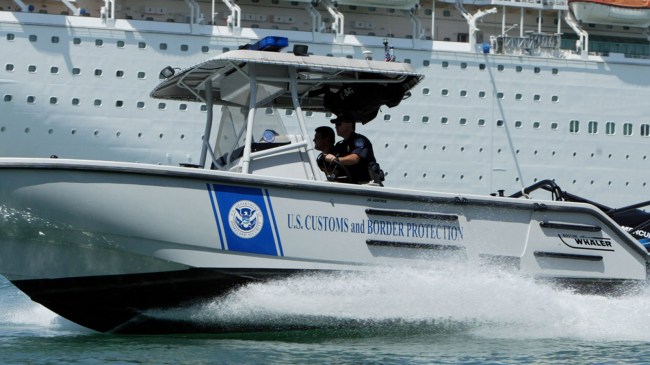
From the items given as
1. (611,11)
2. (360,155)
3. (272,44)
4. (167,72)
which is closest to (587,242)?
(360,155)

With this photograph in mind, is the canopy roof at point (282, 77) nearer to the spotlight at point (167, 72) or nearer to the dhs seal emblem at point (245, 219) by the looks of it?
the spotlight at point (167, 72)

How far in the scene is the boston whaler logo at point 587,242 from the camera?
10.1 m

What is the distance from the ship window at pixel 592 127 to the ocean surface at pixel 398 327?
21817mm

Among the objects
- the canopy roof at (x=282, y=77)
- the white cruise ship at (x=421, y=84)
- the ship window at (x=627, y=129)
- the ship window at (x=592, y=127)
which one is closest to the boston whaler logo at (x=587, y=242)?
the canopy roof at (x=282, y=77)

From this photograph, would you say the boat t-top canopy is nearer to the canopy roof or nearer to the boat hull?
the canopy roof

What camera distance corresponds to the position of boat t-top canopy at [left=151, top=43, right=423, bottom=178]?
9.62 metres

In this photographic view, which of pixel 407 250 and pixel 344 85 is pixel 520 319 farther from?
pixel 344 85

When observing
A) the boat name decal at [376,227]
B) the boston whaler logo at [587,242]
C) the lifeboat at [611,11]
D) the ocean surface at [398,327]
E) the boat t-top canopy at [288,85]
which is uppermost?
the lifeboat at [611,11]

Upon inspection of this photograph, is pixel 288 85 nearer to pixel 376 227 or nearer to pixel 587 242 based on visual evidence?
pixel 376 227

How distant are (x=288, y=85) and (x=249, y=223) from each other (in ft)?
4.53

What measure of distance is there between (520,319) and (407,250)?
1204 mm

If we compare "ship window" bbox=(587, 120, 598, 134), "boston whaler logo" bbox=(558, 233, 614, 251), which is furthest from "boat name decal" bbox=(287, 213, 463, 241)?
"ship window" bbox=(587, 120, 598, 134)

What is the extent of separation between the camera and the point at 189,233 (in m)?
9.13

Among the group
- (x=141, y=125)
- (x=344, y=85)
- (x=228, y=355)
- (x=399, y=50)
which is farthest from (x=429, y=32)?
(x=228, y=355)
